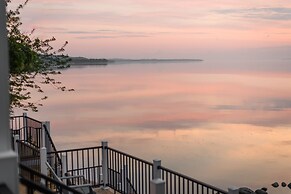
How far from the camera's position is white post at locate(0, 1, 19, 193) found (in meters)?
3.46

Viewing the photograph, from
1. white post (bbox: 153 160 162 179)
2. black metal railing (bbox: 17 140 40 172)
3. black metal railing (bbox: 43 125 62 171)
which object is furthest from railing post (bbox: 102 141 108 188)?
white post (bbox: 153 160 162 179)

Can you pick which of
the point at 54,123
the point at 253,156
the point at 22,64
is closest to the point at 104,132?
the point at 54,123

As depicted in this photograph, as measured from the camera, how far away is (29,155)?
13.4 metres

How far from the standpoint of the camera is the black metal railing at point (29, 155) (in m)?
12.7

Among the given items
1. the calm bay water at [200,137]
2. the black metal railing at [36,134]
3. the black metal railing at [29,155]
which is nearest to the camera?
the black metal railing at [29,155]

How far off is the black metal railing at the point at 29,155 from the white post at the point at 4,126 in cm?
917

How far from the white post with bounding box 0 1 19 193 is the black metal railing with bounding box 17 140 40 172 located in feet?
30.1

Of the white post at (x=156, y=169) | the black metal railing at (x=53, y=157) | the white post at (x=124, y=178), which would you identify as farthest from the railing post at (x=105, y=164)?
the white post at (x=156, y=169)

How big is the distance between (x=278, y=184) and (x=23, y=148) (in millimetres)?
23130

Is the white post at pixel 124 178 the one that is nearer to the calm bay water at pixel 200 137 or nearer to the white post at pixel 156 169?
the white post at pixel 156 169

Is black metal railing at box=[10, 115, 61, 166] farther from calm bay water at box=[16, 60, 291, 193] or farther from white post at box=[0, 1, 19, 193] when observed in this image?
calm bay water at box=[16, 60, 291, 193]

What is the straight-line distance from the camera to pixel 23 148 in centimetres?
1354

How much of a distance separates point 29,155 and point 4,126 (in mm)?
10394

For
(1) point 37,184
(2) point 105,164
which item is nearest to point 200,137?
(2) point 105,164
